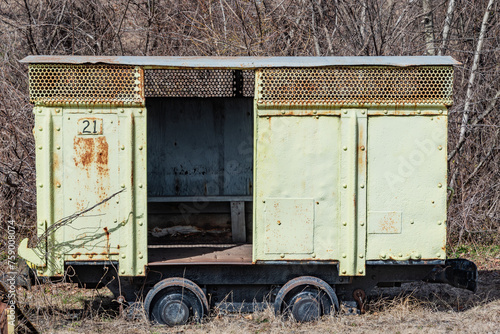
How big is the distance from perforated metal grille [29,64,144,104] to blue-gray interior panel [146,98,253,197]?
2.23 metres

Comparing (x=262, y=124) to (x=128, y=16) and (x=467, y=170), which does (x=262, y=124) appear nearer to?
(x=467, y=170)

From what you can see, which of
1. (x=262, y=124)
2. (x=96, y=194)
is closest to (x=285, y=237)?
(x=262, y=124)

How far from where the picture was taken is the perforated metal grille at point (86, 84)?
16.3 ft

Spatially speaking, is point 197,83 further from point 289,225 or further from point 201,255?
point 289,225

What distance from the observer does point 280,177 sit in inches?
201

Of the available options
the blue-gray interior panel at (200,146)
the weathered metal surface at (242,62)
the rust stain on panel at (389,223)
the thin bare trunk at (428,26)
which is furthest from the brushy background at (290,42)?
the weathered metal surface at (242,62)

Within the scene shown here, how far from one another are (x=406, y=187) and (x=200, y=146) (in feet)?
10.0

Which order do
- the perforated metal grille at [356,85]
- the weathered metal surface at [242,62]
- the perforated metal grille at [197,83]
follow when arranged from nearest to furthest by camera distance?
the weathered metal surface at [242,62]
the perforated metal grille at [356,85]
the perforated metal grille at [197,83]

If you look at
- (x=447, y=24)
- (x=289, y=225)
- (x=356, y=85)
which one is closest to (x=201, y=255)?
(x=289, y=225)

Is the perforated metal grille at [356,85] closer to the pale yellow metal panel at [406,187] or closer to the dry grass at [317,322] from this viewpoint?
the pale yellow metal panel at [406,187]

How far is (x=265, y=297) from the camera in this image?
542 centimetres

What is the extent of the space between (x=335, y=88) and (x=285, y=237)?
143 centimetres

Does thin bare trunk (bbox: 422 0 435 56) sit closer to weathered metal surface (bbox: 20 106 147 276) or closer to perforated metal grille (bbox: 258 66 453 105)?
perforated metal grille (bbox: 258 66 453 105)

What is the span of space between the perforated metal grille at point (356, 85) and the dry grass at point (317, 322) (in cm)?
204
